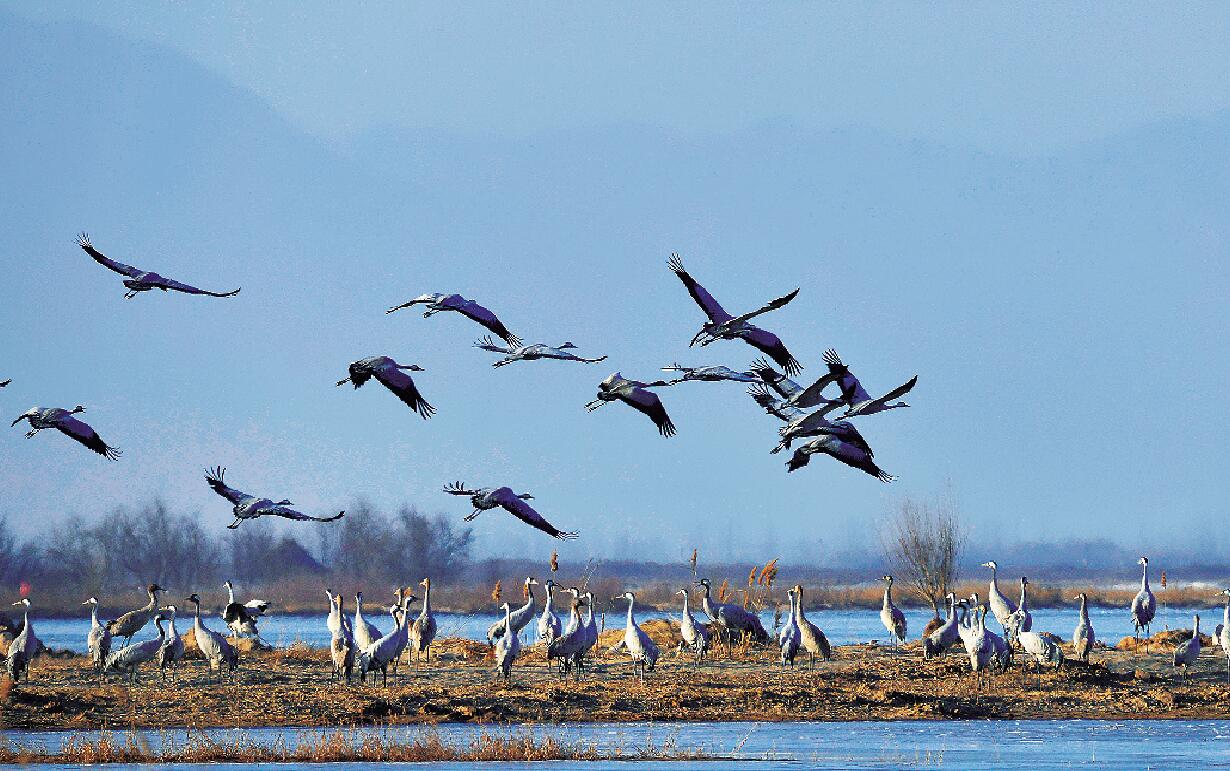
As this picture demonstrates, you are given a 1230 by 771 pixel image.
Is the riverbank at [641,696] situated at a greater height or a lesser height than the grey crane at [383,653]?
lesser

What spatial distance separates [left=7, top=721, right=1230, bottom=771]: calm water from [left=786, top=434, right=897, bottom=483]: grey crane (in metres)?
4.00

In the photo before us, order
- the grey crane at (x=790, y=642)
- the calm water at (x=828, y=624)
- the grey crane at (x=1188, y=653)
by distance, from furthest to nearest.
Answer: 1. the calm water at (x=828, y=624)
2. the grey crane at (x=790, y=642)
3. the grey crane at (x=1188, y=653)

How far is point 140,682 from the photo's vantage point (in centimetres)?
3072

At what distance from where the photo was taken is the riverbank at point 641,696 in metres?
26.8

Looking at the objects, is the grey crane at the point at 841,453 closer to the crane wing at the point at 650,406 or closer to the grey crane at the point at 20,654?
the crane wing at the point at 650,406

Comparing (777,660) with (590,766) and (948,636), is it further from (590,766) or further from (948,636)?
(590,766)

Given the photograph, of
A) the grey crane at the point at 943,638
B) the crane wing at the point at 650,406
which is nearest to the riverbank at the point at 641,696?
the grey crane at the point at 943,638

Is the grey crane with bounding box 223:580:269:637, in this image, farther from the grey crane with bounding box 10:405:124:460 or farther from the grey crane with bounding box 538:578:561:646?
the grey crane with bounding box 10:405:124:460

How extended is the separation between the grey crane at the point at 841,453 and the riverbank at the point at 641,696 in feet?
27.8

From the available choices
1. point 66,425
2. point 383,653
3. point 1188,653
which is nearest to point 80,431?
point 66,425

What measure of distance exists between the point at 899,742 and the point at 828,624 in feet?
112

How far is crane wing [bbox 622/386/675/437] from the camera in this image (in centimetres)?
1959

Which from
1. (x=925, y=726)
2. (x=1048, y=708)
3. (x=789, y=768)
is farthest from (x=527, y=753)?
(x=1048, y=708)

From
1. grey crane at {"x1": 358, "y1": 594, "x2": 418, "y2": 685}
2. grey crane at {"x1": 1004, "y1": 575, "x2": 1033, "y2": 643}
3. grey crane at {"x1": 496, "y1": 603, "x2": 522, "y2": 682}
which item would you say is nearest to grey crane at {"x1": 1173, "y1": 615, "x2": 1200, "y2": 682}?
grey crane at {"x1": 1004, "y1": 575, "x2": 1033, "y2": 643}
